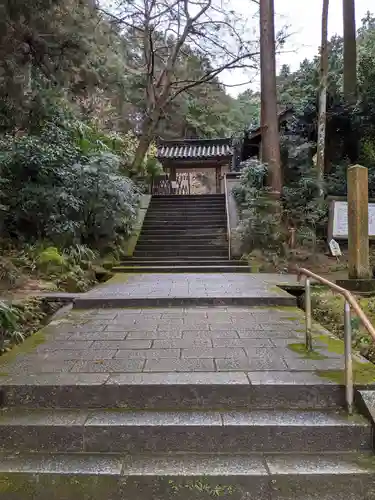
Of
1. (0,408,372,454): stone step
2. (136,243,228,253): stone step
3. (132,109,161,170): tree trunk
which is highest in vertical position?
(132,109,161,170): tree trunk

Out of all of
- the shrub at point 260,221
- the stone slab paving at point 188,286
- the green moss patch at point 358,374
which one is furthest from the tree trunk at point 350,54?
the green moss patch at point 358,374

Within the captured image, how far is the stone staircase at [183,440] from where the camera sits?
1.91 metres

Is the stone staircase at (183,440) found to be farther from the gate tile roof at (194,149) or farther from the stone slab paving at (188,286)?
the gate tile roof at (194,149)

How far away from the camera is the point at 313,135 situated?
11.9 m

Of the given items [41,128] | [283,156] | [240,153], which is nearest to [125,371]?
[41,128]

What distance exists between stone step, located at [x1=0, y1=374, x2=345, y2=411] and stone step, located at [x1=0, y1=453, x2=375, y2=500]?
1.17 feet

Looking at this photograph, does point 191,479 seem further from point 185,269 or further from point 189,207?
point 189,207

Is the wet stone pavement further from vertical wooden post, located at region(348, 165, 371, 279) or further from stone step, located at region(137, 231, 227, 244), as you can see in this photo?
stone step, located at region(137, 231, 227, 244)

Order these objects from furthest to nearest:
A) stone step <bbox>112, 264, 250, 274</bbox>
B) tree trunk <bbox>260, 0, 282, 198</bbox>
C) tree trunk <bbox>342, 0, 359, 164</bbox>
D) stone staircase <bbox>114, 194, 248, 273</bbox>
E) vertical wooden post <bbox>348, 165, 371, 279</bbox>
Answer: tree trunk <bbox>342, 0, 359, 164</bbox> → tree trunk <bbox>260, 0, 282, 198</bbox> → stone staircase <bbox>114, 194, 248, 273</bbox> → stone step <bbox>112, 264, 250, 274</bbox> → vertical wooden post <bbox>348, 165, 371, 279</bbox>

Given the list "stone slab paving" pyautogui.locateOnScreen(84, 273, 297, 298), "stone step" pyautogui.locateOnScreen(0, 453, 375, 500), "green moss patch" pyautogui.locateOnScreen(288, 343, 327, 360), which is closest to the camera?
"stone step" pyautogui.locateOnScreen(0, 453, 375, 500)

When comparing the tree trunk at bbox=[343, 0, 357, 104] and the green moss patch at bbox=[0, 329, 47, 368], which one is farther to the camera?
the tree trunk at bbox=[343, 0, 357, 104]

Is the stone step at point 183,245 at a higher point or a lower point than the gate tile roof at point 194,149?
lower

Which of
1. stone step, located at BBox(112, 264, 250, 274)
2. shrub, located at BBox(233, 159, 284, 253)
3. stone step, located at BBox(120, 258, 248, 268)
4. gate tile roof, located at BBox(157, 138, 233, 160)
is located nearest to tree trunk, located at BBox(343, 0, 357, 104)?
shrub, located at BBox(233, 159, 284, 253)

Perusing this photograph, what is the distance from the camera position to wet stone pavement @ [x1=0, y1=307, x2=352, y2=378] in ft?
8.82
